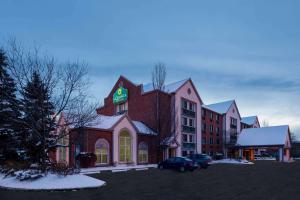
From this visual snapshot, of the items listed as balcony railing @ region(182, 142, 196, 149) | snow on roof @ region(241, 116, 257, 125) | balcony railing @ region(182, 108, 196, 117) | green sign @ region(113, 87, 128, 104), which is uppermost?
green sign @ region(113, 87, 128, 104)

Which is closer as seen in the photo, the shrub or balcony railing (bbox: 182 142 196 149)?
the shrub

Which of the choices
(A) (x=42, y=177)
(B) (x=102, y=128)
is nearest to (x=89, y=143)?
(B) (x=102, y=128)

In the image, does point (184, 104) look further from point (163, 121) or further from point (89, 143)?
point (89, 143)

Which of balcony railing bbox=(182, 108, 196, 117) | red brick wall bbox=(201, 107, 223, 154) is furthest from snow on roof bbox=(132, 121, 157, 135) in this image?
red brick wall bbox=(201, 107, 223, 154)

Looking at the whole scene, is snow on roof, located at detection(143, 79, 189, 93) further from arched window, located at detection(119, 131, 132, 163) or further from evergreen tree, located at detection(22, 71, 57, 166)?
evergreen tree, located at detection(22, 71, 57, 166)

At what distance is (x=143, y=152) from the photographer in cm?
4344

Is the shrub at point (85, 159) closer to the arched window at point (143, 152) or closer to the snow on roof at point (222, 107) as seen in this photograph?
the arched window at point (143, 152)

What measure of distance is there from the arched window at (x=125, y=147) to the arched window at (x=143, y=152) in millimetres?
2229

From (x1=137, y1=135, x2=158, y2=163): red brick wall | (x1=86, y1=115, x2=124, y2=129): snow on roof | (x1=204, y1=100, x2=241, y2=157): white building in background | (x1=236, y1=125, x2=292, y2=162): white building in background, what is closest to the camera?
(x1=86, y1=115, x2=124, y2=129): snow on roof

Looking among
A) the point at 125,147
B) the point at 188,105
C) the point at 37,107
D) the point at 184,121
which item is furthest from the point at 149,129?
the point at 37,107

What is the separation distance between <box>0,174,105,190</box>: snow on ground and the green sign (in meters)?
34.4

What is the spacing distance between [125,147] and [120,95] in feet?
45.9

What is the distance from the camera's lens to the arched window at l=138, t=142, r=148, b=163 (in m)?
42.8

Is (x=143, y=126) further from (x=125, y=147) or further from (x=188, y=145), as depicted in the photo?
(x=188, y=145)
